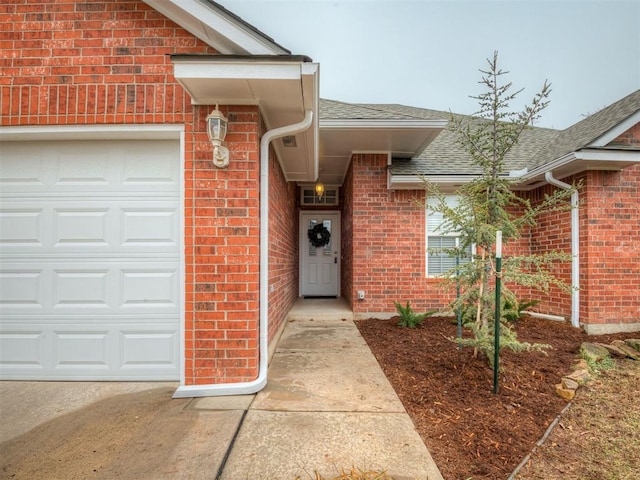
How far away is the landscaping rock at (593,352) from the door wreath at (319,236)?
5495mm

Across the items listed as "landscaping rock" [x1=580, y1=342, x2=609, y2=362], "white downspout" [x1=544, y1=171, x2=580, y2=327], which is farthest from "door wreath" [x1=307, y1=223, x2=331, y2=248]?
"landscaping rock" [x1=580, y1=342, x2=609, y2=362]

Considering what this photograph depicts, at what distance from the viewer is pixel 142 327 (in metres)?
2.97

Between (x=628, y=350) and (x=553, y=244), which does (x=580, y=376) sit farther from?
(x=553, y=244)

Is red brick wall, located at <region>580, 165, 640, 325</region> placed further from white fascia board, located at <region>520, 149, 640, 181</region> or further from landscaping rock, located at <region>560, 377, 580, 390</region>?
landscaping rock, located at <region>560, 377, 580, 390</region>

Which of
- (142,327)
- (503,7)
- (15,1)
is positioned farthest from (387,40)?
(142,327)

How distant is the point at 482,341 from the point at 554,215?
13.0ft

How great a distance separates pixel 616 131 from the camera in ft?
15.6

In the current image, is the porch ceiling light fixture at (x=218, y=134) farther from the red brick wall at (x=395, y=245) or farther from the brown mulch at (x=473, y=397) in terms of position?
the red brick wall at (x=395, y=245)

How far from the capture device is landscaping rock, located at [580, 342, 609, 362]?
3519 millimetres

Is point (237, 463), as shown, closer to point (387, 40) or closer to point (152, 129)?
point (152, 129)

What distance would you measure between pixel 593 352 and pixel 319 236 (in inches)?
224

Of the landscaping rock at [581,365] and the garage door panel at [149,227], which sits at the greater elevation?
the garage door panel at [149,227]

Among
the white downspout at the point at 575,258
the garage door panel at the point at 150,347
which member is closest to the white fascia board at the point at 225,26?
the garage door panel at the point at 150,347

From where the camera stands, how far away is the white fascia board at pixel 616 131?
4707mm
